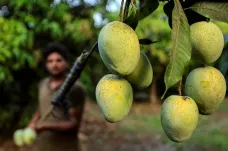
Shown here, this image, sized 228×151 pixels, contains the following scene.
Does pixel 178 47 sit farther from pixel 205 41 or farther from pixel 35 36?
pixel 35 36

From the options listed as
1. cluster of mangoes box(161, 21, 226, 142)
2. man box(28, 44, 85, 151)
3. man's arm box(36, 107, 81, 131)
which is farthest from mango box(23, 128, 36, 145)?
cluster of mangoes box(161, 21, 226, 142)

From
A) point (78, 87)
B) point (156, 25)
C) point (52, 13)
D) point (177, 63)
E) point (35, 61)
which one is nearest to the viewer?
point (177, 63)

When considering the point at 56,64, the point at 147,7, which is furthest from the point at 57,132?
the point at 147,7

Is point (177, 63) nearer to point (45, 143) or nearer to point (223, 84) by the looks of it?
point (223, 84)

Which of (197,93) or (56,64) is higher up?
(197,93)

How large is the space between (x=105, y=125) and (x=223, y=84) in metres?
5.97

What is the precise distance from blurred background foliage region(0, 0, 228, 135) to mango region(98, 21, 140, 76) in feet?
7.99

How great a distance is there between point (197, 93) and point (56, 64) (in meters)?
1.80

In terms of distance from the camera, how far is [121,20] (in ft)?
2.19

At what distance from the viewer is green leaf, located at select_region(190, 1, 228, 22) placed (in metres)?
→ 0.67

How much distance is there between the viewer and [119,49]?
63cm

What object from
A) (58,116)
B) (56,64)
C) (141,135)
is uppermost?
(56,64)

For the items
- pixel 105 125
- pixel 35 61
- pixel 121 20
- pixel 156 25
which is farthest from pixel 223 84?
pixel 105 125

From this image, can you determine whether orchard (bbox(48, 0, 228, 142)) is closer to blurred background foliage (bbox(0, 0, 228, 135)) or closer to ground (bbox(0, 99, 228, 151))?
blurred background foliage (bbox(0, 0, 228, 135))
